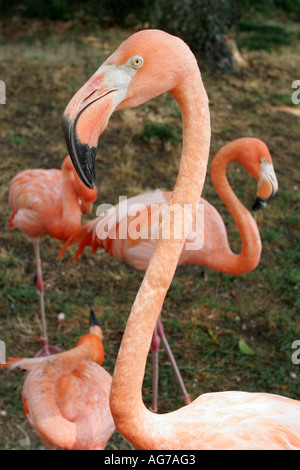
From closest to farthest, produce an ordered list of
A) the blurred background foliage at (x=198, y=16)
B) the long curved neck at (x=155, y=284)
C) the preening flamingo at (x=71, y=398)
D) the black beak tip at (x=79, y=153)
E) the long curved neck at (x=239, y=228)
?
the black beak tip at (x=79, y=153)
the long curved neck at (x=155, y=284)
the preening flamingo at (x=71, y=398)
the long curved neck at (x=239, y=228)
the blurred background foliage at (x=198, y=16)

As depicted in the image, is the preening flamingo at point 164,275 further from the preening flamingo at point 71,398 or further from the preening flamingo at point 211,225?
Answer: the preening flamingo at point 211,225

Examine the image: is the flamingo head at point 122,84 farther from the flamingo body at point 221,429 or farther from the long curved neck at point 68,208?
the long curved neck at point 68,208

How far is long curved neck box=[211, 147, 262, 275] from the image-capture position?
3.07 meters

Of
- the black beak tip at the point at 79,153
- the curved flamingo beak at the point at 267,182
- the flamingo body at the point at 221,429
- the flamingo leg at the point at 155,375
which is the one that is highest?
the black beak tip at the point at 79,153

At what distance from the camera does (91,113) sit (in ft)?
4.92

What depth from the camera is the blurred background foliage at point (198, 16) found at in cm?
725

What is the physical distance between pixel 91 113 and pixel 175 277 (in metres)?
2.88

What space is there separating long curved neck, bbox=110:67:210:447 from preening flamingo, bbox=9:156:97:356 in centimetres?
158

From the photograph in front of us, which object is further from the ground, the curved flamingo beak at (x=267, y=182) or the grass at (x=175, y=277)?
the curved flamingo beak at (x=267, y=182)

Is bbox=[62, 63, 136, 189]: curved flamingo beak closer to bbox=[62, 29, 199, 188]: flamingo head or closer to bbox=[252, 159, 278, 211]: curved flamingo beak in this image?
bbox=[62, 29, 199, 188]: flamingo head

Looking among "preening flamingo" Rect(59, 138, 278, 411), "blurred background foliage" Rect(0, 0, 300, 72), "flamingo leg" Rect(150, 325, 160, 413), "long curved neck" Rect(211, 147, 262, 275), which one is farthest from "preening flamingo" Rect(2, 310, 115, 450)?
"blurred background foliage" Rect(0, 0, 300, 72)

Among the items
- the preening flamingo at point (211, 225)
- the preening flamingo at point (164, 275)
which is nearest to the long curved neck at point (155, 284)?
the preening flamingo at point (164, 275)

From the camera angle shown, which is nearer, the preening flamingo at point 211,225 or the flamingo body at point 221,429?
the flamingo body at point 221,429

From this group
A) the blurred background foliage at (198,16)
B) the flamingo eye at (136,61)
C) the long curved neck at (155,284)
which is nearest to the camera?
the flamingo eye at (136,61)
